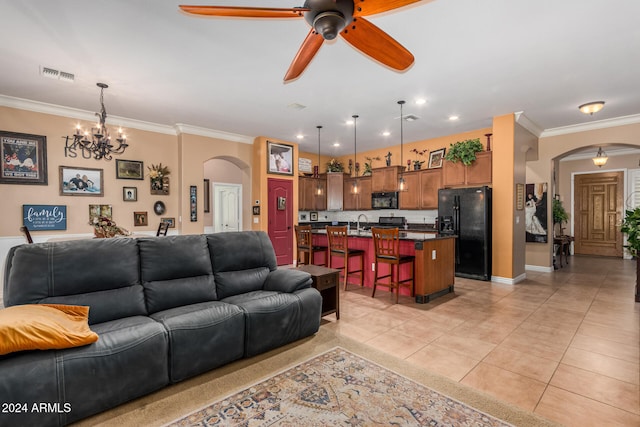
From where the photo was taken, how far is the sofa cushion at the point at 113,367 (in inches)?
67.6

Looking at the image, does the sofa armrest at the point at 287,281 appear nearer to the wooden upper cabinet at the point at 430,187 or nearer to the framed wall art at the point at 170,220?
the framed wall art at the point at 170,220

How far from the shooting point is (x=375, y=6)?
1.73 m

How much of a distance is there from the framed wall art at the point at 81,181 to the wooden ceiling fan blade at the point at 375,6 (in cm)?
527

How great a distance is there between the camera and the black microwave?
24.1 ft

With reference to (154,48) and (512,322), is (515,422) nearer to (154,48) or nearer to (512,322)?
(512,322)

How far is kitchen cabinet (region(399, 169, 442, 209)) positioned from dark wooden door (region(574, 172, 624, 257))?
5.11 metres

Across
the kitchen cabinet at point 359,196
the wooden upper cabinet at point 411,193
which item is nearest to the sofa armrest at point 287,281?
the wooden upper cabinet at point 411,193

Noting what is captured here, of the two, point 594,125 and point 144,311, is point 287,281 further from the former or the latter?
point 594,125

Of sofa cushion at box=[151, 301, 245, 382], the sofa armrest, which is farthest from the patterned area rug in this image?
the sofa armrest

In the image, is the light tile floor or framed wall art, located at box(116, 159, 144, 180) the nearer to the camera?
the light tile floor

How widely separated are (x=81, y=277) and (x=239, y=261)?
4.14 feet

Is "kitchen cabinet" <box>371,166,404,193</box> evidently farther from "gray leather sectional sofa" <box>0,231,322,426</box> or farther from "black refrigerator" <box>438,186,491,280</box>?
"gray leather sectional sofa" <box>0,231,322,426</box>

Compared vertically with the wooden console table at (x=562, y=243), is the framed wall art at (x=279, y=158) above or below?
above

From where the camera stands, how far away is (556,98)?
436 centimetres
